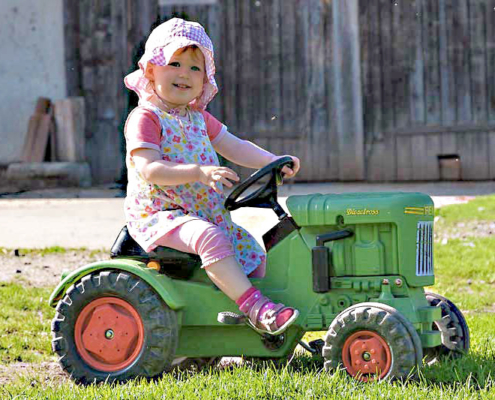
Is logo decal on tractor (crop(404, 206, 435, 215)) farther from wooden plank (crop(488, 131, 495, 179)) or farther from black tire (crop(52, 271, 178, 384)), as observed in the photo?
wooden plank (crop(488, 131, 495, 179))

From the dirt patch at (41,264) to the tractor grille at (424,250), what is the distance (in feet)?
9.45

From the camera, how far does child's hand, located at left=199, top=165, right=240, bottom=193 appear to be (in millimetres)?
3389

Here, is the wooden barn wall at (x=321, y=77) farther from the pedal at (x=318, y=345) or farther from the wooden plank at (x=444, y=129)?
the pedal at (x=318, y=345)

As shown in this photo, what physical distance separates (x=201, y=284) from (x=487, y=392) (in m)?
1.18

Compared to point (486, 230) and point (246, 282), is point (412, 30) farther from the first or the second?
point (246, 282)

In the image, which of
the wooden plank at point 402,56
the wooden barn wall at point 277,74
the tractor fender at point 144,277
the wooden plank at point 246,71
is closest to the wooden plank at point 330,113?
the wooden barn wall at point 277,74

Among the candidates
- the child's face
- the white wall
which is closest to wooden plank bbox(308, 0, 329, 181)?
the white wall

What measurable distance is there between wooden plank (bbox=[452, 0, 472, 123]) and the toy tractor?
794 centimetres

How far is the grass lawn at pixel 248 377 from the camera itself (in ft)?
10.3

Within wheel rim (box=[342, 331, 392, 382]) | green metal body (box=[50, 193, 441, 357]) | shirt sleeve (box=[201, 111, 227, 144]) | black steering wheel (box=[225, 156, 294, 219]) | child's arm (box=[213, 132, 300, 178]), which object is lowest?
wheel rim (box=[342, 331, 392, 382])

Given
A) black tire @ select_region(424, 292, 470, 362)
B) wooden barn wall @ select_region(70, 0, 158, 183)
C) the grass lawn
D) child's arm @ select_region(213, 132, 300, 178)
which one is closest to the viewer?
the grass lawn

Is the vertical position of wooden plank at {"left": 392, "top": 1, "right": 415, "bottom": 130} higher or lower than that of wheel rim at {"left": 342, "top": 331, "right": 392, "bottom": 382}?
higher

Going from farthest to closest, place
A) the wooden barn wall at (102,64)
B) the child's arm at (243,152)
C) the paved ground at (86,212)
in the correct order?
the wooden barn wall at (102,64) → the paved ground at (86,212) → the child's arm at (243,152)

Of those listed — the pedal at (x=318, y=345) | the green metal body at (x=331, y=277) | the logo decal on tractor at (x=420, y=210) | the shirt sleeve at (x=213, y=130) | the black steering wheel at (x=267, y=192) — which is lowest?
the pedal at (x=318, y=345)
